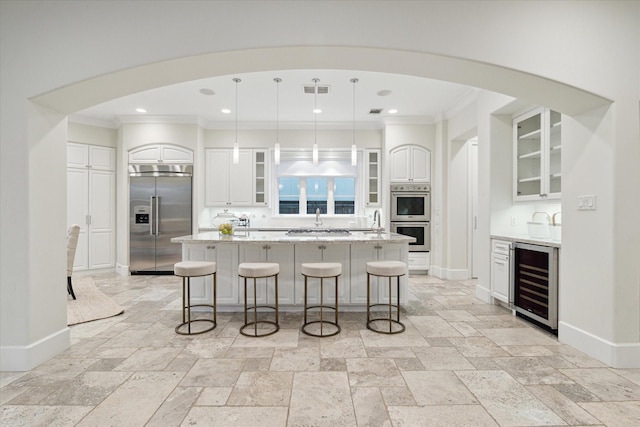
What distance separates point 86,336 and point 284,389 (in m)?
2.30

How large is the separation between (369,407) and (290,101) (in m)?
4.55

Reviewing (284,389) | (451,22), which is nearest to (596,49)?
(451,22)

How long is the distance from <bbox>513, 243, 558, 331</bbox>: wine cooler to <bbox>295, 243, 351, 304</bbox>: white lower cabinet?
1962mm

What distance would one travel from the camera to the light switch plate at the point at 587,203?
262 cm

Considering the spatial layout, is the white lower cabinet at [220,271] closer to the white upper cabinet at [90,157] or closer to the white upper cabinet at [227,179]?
the white upper cabinet at [227,179]

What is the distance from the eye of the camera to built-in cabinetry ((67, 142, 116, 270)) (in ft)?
18.8

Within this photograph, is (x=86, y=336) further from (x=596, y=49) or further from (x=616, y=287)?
(x=596, y=49)

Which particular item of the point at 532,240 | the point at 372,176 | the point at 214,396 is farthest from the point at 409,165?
the point at 214,396

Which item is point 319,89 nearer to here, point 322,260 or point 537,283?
point 322,260

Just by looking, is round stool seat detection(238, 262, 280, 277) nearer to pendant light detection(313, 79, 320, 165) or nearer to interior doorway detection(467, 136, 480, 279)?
pendant light detection(313, 79, 320, 165)

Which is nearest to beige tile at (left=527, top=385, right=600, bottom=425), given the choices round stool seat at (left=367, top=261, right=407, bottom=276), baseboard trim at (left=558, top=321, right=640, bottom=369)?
baseboard trim at (left=558, top=321, right=640, bottom=369)

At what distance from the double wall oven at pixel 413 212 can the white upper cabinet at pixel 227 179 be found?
2.88 m

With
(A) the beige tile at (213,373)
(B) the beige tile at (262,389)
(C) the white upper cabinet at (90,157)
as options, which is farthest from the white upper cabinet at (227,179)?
(B) the beige tile at (262,389)

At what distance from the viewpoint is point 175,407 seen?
198 cm
